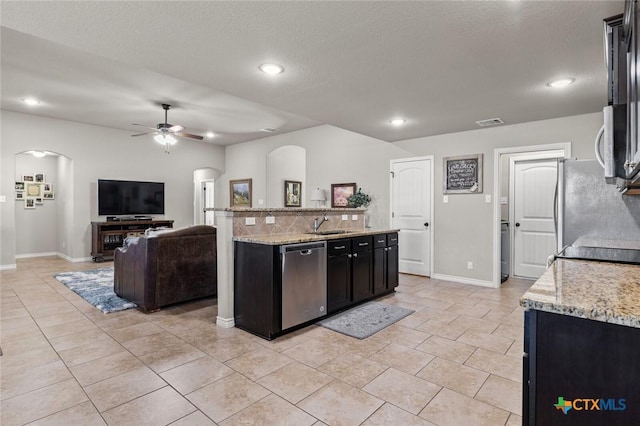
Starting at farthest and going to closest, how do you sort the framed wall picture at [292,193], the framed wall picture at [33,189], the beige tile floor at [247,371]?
the framed wall picture at [292,193]
the framed wall picture at [33,189]
the beige tile floor at [247,371]

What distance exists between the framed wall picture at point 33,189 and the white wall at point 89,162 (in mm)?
357

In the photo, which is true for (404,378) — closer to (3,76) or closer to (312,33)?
(312,33)

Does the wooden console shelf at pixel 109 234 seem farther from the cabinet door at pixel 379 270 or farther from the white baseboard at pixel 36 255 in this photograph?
the cabinet door at pixel 379 270

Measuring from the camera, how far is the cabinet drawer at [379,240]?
4266 millimetres

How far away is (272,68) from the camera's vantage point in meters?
2.82

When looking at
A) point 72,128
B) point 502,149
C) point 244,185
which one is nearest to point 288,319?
point 502,149

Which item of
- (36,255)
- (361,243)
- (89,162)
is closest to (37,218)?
(36,255)

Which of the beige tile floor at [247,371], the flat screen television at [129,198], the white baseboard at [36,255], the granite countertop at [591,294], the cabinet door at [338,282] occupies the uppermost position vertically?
the flat screen television at [129,198]

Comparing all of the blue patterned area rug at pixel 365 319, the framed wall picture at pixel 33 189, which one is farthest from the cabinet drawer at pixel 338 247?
the framed wall picture at pixel 33 189

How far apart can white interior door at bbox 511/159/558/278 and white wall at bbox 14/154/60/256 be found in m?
9.58

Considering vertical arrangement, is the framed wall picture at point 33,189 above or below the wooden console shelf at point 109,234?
above

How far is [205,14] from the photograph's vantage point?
203 cm

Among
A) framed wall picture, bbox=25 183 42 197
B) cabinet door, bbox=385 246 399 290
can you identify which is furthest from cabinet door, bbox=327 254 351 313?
framed wall picture, bbox=25 183 42 197

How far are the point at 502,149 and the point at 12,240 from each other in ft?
27.6
